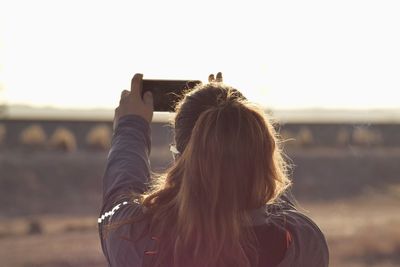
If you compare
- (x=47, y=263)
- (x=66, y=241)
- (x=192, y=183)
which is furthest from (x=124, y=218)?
(x=66, y=241)

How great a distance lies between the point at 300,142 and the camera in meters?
39.8

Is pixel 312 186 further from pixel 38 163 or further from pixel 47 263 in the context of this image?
pixel 47 263

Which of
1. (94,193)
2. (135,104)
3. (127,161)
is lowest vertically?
(94,193)

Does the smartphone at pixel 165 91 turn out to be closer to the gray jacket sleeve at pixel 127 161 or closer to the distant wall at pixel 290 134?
the gray jacket sleeve at pixel 127 161

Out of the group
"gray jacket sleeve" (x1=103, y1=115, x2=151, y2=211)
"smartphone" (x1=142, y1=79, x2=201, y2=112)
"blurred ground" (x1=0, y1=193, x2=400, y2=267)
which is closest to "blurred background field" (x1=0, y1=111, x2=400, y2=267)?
"blurred ground" (x1=0, y1=193, x2=400, y2=267)

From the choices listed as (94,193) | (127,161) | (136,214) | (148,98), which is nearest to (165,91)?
(148,98)

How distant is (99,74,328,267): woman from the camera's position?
2732 millimetres

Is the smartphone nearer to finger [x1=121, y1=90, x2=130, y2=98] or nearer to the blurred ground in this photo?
finger [x1=121, y1=90, x2=130, y2=98]

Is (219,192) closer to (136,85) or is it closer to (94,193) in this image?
(136,85)

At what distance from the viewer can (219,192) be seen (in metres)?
2.75

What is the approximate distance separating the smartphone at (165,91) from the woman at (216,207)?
33 centimetres

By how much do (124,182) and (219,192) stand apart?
305 mm

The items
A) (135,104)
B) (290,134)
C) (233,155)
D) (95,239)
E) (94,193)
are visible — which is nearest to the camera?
(233,155)

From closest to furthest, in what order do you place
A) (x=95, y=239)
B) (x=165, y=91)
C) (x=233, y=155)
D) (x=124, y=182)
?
(x=233, y=155) < (x=124, y=182) < (x=165, y=91) < (x=95, y=239)
